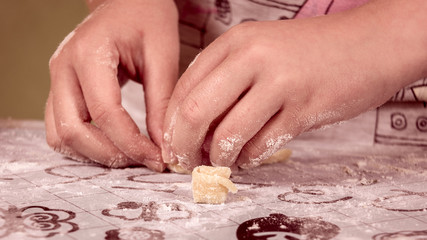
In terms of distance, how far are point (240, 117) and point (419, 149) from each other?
1.55 ft

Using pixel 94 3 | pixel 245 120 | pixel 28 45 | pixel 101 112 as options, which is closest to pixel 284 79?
pixel 245 120

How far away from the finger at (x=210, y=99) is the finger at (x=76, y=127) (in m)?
0.16

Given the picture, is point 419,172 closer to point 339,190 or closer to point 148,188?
point 339,190

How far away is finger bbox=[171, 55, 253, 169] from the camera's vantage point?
0.67 meters

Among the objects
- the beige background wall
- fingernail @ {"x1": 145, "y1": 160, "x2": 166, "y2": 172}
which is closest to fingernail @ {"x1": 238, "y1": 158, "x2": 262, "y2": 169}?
fingernail @ {"x1": 145, "y1": 160, "x2": 166, "y2": 172}

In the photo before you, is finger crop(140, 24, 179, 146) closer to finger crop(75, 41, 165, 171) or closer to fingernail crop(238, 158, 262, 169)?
finger crop(75, 41, 165, 171)

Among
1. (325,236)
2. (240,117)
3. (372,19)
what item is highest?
(372,19)

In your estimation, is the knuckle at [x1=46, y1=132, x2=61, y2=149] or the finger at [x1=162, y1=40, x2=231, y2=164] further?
the knuckle at [x1=46, y1=132, x2=61, y2=149]

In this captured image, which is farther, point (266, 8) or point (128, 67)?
point (266, 8)

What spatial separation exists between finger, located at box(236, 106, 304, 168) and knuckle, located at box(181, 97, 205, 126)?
0.08m

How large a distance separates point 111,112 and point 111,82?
44 mm

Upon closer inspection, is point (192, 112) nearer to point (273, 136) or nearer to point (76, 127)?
point (273, 136)

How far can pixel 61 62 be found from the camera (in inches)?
34.1

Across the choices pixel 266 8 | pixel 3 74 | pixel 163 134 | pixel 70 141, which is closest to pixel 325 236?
pixel 163 134
